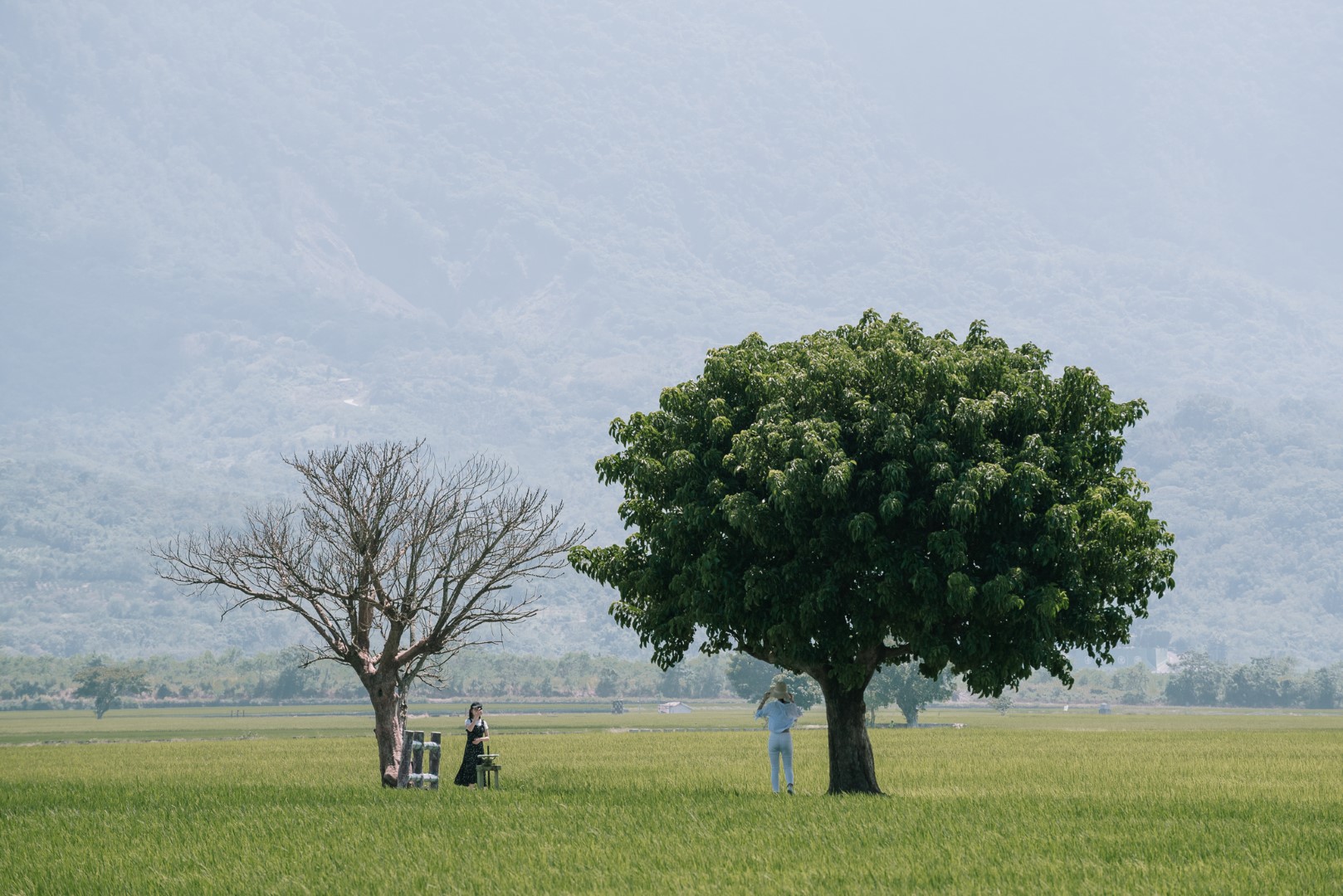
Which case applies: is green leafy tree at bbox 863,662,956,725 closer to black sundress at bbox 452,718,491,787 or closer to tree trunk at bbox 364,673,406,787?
tree trunk at bbox 364,673,406,787

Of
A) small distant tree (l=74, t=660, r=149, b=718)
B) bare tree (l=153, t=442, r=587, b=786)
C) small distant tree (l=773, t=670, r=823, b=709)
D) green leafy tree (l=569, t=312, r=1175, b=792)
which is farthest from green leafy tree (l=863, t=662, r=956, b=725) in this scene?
small distant tree (l=74, t=660, r=149, b=718)

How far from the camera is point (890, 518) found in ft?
98.5

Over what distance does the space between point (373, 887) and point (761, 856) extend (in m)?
6.28

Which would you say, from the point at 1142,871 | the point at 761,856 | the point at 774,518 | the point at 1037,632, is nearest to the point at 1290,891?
the point at 1142,871

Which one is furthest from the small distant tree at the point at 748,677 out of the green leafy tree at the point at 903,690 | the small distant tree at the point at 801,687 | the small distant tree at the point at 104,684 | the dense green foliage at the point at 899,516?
the dense green foliage at the point at 899,516

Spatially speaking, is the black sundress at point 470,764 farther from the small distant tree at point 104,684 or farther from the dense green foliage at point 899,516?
the small distant tree at point 104,684

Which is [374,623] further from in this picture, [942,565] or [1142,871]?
[1142,871]

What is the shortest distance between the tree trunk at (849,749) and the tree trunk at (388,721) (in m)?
11.5

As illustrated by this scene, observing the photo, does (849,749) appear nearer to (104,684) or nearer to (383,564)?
(383,564)

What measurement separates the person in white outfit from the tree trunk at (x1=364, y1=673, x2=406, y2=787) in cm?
1025

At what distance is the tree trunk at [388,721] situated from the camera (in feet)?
126

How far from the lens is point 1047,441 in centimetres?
3256

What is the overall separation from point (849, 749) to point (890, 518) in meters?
7.62

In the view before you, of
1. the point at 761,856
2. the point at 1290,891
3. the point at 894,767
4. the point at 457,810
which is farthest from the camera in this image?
the point at 894,767
